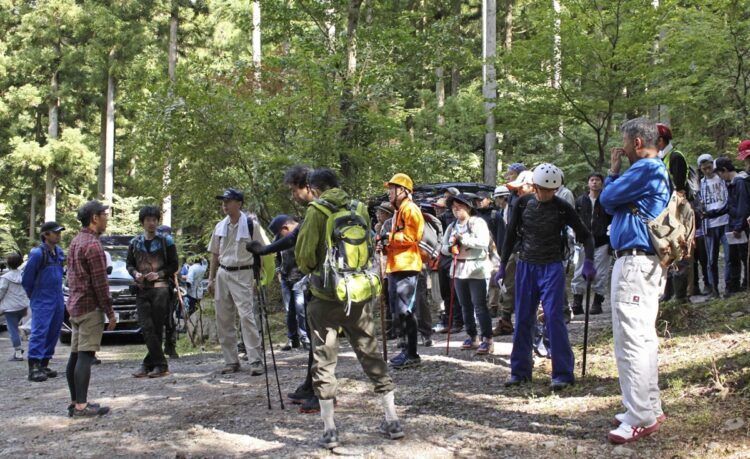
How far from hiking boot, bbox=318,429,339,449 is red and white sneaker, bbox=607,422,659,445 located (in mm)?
1931

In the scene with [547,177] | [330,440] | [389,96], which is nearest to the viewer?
[330,440]

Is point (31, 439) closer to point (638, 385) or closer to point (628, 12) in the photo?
point (638, 385)

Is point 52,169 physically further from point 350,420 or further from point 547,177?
point 547,177

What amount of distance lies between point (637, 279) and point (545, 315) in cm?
153

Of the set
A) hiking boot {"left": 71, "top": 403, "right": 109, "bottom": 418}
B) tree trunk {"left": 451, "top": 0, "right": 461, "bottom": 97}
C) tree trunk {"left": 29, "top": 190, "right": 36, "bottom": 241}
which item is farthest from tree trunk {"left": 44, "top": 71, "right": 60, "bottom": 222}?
hiking boot {"left": 71, "top": 403, "right": 109, "bottom": 418}

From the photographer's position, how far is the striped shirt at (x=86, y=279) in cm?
657

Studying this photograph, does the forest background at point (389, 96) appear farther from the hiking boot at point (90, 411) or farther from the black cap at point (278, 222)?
the hiking boot at point (90, 411)

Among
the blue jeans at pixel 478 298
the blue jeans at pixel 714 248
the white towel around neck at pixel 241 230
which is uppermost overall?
the white towel around neck at pixel 241 230

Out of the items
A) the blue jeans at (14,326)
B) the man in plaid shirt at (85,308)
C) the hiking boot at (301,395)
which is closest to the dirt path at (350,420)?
the hiking boot at (301,395)

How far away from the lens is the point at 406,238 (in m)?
7.51

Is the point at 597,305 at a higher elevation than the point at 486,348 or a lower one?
higher

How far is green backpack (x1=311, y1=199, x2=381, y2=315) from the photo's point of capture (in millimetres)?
5013

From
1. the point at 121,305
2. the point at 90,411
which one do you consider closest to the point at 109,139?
the point at 121,305

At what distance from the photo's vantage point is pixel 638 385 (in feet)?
15.2
